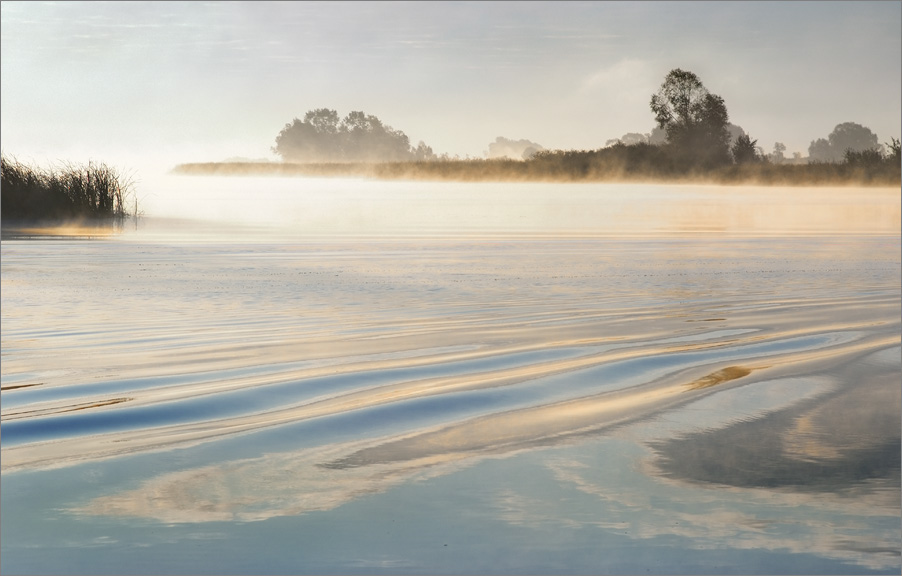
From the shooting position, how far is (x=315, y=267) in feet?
29.5

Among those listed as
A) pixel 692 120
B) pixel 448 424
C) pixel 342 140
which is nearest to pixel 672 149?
pixel 692 120

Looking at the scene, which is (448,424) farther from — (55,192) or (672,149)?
(672,149)

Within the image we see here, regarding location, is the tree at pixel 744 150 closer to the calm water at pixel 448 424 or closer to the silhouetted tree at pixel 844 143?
the silhouetted tree at pixel 844 143

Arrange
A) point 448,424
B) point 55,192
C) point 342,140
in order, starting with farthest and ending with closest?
point 342,140, point 55,192, point 448,424

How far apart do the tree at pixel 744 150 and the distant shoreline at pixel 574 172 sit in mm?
297

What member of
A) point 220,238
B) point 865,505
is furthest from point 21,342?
point 220,238

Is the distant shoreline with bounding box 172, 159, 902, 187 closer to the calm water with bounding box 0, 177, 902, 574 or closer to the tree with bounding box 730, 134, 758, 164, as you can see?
the tree with bounding box 730, 134, 758, 164

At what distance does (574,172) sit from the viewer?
1511 inches

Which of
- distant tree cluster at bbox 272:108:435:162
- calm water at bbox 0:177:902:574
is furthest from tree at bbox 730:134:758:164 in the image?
calm water at bbox 0:177:902:574

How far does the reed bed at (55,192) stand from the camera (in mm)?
17578

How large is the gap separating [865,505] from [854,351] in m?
2.33

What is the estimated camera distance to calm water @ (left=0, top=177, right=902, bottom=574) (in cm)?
217

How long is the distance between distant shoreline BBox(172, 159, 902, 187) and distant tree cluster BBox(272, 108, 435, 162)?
4.77 ft

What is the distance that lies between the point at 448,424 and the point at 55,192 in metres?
16.2
